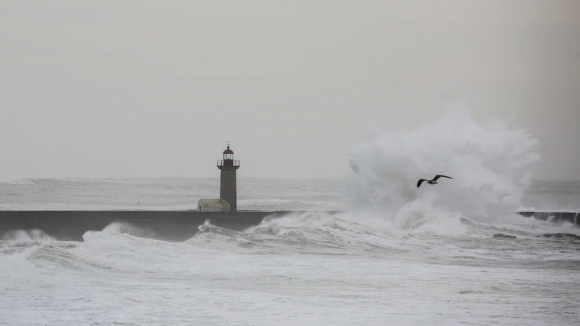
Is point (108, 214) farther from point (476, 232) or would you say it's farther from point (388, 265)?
point (476, 232)

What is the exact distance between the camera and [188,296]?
10.5 m

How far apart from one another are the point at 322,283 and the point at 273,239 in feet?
19.4

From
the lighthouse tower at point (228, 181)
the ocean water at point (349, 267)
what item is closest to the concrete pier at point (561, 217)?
the ocean water at point (349, 267)

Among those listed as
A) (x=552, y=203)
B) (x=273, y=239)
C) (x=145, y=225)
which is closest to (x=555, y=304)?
(x=273, y=239)

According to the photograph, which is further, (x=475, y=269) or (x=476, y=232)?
(x=476, y=232)

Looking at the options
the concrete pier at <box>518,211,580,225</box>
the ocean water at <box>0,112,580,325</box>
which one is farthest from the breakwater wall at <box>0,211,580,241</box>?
the concrete pier at <box>518,211,580,225</box>

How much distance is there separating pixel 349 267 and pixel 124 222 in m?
6.26

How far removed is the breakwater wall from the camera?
17.6 meters

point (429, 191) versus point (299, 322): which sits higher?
point (429, 191)

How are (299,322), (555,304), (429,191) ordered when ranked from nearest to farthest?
(299,322), (555,304), (429,191)

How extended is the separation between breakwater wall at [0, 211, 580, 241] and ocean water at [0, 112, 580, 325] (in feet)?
0.74

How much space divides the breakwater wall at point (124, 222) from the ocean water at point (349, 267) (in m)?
0.23

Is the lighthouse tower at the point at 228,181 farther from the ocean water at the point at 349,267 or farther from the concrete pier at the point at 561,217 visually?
the concrete pier at the point at 561,217

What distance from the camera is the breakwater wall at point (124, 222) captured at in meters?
17.6
